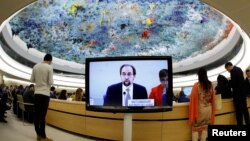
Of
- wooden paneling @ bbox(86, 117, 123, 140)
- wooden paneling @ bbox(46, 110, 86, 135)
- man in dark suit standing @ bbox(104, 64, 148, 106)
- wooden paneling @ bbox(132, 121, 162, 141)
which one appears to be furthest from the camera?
wooden paneling @ bbox(46, 110, 86, 135)

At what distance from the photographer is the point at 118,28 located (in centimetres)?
1900

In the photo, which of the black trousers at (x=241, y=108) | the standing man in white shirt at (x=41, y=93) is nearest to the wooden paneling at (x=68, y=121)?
the standing man in white shirt at (x=41, y=93)

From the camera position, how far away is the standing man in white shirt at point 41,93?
4758 millimetres

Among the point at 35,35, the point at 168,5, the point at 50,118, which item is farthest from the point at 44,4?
the point at 50,118

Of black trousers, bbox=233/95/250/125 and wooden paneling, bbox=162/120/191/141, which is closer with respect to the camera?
wooden paneling, bbox=162/120/191/141

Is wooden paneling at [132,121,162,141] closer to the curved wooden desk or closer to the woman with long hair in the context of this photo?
the curved wooden desk

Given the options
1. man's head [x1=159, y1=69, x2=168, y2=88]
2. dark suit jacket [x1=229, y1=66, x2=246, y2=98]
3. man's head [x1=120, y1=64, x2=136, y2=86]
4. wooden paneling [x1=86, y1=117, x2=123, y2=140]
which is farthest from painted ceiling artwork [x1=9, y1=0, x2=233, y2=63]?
man's head [x1=120, y1=64, x2=136, y2=86]

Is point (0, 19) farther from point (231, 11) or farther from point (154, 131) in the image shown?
point (231, 11)

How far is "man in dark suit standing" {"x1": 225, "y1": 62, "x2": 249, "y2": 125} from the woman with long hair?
1.44 meters

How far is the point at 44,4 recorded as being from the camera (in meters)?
16.5

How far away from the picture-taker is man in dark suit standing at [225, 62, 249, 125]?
6129 millimetres

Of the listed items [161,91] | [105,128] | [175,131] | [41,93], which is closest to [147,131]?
[175,131]

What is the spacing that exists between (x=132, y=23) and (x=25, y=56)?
684cm

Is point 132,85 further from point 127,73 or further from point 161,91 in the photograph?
point 161,91
